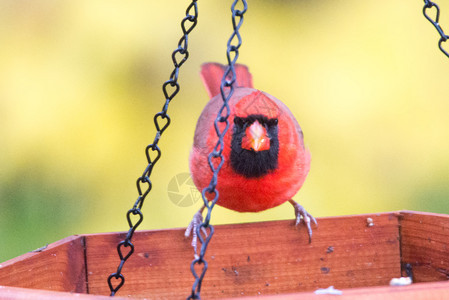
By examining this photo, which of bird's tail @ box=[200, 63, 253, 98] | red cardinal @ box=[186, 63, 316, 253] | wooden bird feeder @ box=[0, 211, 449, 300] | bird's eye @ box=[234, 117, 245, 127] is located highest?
bird's tail @ box=[200, 63, 253, 98]

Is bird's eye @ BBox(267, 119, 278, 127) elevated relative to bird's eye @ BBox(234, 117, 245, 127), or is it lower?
lower

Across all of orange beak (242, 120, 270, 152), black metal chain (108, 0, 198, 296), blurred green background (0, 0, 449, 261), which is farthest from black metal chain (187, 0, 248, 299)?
blurred green background (0, 0, 449, 261)

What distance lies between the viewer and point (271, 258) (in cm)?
147

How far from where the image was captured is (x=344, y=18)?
8.66ft

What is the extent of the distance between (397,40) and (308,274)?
1512mm

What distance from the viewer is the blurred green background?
246 cm

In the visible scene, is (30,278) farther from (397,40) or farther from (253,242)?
(397,40)

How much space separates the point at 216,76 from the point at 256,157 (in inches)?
19.1

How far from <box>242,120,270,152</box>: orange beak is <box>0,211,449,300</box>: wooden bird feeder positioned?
0.64 feet

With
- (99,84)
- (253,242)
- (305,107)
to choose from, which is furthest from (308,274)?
(99,84)

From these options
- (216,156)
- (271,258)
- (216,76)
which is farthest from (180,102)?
(216,156)

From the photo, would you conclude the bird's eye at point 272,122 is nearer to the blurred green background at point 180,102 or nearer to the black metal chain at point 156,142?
the black metal chain at point 156,142

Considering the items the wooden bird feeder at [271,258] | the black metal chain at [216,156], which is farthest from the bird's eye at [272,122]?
the black metal chain at [216,156]

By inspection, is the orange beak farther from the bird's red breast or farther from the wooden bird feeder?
the wooden bird feeder
